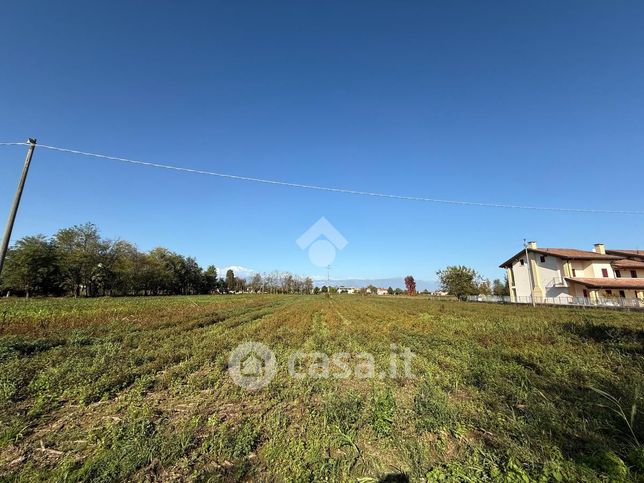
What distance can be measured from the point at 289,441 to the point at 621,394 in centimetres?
593

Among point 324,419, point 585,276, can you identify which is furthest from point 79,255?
point 585,276

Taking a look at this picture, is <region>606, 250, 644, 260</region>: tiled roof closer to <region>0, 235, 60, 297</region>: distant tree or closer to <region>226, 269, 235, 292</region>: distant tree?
<region>0, 235, 60, 297</region>: distant tree

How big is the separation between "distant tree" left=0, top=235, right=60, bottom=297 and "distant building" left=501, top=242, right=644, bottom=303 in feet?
266

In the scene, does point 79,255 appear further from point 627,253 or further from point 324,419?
point 627,253

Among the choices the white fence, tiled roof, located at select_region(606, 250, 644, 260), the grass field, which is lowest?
the grass field

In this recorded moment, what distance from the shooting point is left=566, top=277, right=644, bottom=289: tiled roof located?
34.5 meters

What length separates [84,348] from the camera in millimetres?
9430

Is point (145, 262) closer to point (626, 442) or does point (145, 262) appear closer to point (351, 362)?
point (351, 362)

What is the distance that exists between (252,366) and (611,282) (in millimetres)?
46359

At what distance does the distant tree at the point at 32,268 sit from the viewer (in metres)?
52.8

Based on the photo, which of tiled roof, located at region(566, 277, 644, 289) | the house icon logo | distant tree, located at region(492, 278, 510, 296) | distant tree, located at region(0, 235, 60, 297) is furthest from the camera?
distant tree, located at region(492, 278, 510, 296)

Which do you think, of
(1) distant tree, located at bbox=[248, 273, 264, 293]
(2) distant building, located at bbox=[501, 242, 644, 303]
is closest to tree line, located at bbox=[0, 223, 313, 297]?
(1) distant tree, located at bbox=[248, 273, 264, 293]

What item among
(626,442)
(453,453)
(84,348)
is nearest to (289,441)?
(453,453)

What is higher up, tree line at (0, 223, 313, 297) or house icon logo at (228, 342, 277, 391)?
tree line at (0, 223, 313, 297)
